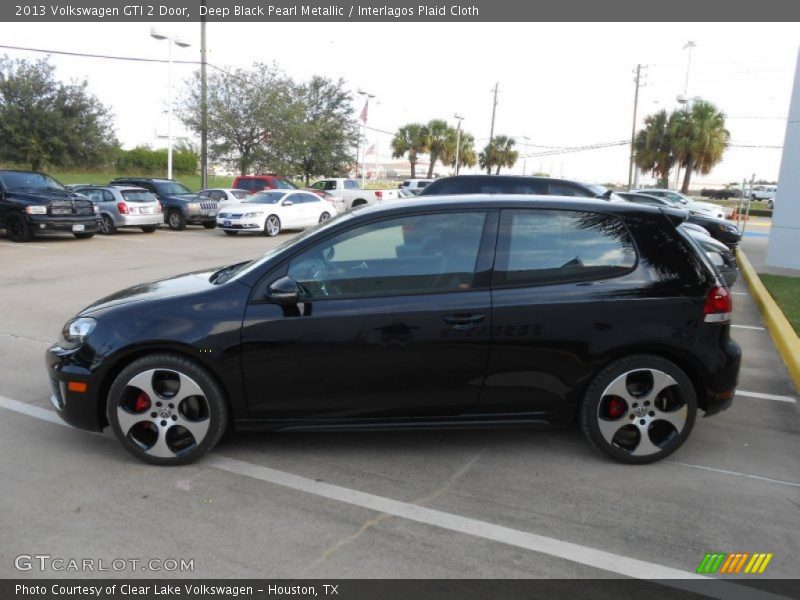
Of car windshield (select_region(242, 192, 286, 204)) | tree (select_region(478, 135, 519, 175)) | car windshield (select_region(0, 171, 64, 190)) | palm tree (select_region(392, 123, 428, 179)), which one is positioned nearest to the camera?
car windshield (select_region(0, 171, 64, 190))

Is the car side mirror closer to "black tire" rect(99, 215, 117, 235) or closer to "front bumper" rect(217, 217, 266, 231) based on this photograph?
"front bumper" rect(217, 217, 266, 231)

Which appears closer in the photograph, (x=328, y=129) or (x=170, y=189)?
(x=170, y=189)

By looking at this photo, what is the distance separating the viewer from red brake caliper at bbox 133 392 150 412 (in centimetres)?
389

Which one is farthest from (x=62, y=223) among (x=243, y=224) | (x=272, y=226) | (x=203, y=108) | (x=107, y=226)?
(x=203, y=108)

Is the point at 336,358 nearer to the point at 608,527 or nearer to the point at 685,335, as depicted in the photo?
the point at 608,527

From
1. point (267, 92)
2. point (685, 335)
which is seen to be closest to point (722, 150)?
point (267, 92)

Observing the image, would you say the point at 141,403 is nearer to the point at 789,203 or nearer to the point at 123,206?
the point at 789,203

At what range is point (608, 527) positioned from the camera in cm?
333

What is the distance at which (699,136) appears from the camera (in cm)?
4338


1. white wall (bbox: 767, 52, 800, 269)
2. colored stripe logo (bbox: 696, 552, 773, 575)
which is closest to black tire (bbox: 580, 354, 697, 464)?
colored stripe logo (bbox: 696, 552, 773, 575)

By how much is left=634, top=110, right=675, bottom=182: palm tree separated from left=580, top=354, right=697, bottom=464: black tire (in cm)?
4597

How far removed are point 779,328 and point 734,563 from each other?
17.9ft

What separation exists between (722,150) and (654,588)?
47.7 m

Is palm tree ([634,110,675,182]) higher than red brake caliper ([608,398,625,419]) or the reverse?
higher
